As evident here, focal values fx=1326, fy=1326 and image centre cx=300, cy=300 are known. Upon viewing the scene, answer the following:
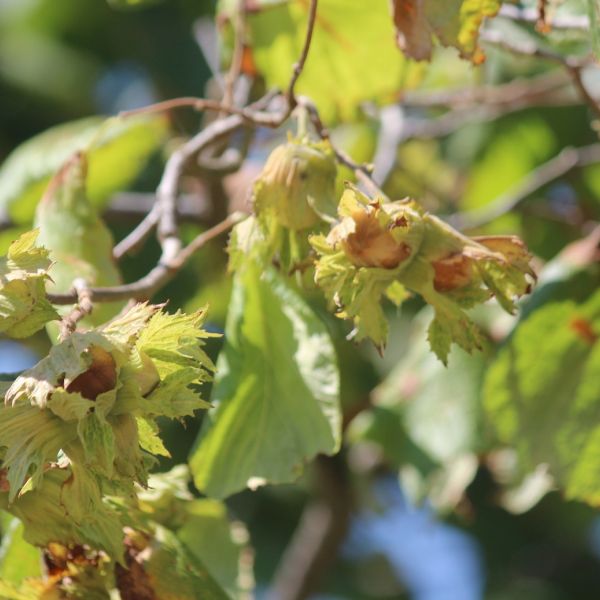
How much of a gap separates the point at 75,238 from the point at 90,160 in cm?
58

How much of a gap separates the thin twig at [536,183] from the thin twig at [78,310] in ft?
2.97

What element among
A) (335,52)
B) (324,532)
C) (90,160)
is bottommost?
(324,532)

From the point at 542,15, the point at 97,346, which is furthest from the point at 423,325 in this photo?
the point at 97,346

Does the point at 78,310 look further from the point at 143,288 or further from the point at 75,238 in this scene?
the point at 75,238

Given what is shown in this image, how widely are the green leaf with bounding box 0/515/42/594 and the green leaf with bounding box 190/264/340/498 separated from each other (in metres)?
→ 0.19

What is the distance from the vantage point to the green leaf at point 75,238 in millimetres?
1425

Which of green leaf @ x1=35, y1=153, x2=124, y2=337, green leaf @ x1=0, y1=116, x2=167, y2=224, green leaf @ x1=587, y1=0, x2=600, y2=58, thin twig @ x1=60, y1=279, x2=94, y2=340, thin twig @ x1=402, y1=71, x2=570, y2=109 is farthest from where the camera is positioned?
thin twig @ x1=402, y1=71, x2=570, y2=109

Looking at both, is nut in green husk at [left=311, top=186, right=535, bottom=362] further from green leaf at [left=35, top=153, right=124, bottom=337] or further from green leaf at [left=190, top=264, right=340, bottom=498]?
green leaf at [left=35, top=153, right=124, bottom=337]

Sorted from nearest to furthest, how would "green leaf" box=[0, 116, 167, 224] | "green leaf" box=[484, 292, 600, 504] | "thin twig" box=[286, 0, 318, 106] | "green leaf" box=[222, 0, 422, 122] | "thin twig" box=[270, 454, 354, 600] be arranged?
1. "thin twig" box=[286, 0, 318, 106]
2. "green leaf" box=[484, 292, 600, 504]
3. "green leaf" box=[222, 0, 422, 122]
4. "green leaf" box=[0, 116, 167, 224]
5. "thin twig" box=[270, 454, 354, 600]

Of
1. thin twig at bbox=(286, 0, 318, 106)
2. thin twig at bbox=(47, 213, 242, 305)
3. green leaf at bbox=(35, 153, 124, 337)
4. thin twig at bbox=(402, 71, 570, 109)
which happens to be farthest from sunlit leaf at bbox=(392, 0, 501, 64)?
thin twig at bbox=(402, 71, 570, 109)

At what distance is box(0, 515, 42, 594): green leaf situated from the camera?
4.41 ft

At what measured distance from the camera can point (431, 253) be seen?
113 centimetres

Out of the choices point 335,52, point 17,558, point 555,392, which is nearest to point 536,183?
point 335,52

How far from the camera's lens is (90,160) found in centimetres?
206
